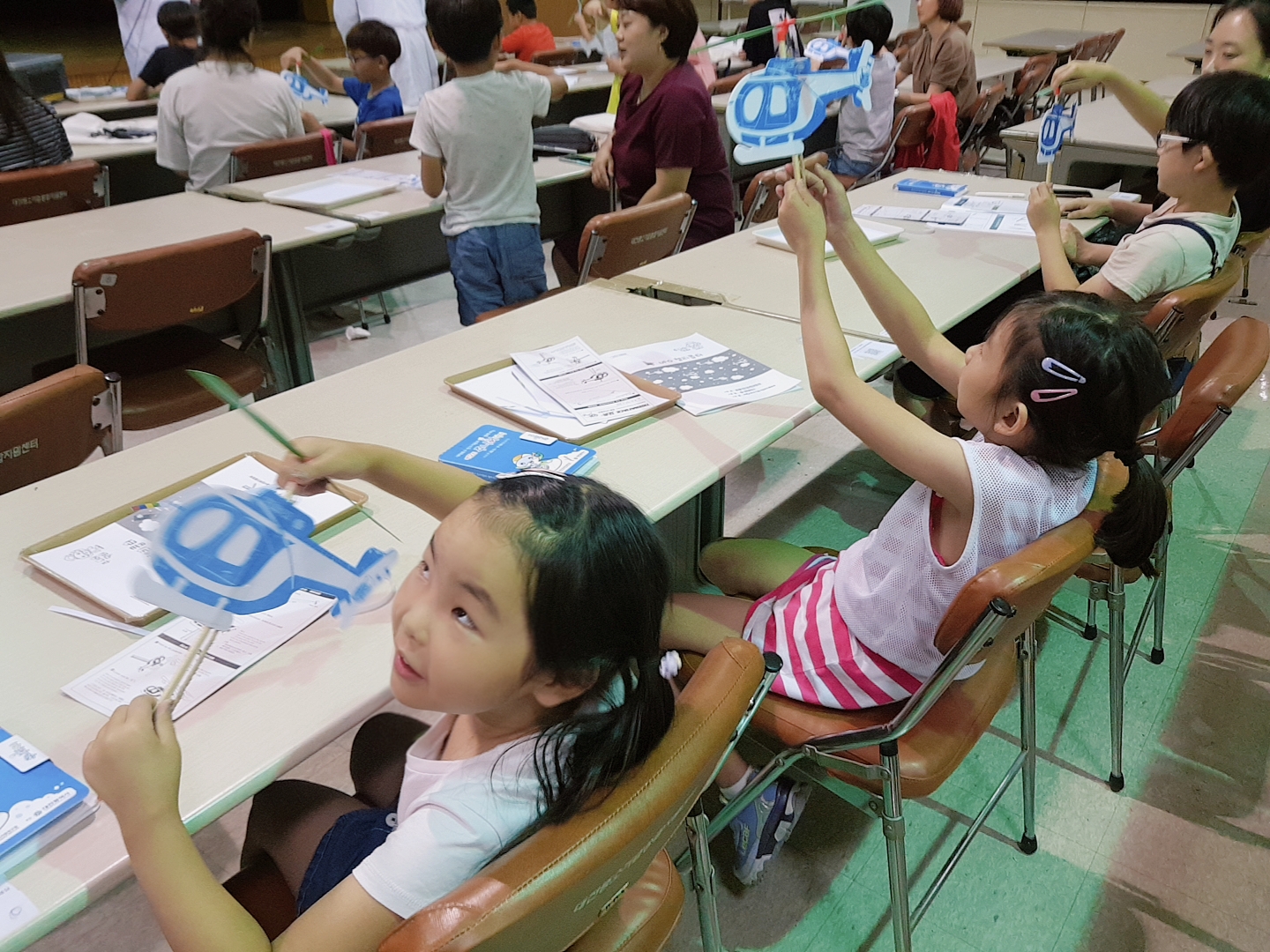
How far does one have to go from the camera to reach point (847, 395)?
1.17 meters

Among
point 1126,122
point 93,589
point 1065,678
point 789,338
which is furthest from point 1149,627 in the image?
point 1126,122

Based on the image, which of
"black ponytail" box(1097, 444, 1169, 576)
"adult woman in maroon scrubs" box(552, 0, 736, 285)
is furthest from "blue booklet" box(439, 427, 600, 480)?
"adult woman in maroon scrubs" box(552, 0, 736, 285)

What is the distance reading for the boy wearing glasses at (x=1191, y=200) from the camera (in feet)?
6.00

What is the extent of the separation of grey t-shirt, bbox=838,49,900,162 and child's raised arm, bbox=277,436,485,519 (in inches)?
131

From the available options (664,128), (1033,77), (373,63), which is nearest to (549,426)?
(664,128)

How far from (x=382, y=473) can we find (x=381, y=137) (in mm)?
2917

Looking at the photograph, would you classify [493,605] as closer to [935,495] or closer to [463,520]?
[463,520]

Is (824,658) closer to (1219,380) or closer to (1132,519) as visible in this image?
(1132,519)

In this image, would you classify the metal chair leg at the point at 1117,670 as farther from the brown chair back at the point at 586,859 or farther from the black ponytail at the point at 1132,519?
the brown chair back at the point at 586,859

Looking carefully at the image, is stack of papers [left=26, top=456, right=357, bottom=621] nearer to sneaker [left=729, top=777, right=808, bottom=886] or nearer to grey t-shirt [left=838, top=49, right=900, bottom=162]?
sneaker [left=729, top=777, right=808, bottom=886]

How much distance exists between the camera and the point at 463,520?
0.77 meters

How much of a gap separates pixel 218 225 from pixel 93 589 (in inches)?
70.8

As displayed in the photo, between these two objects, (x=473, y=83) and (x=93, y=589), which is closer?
(x=93, y=589)

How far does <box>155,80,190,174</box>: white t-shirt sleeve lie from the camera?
A: 305 centimetres
